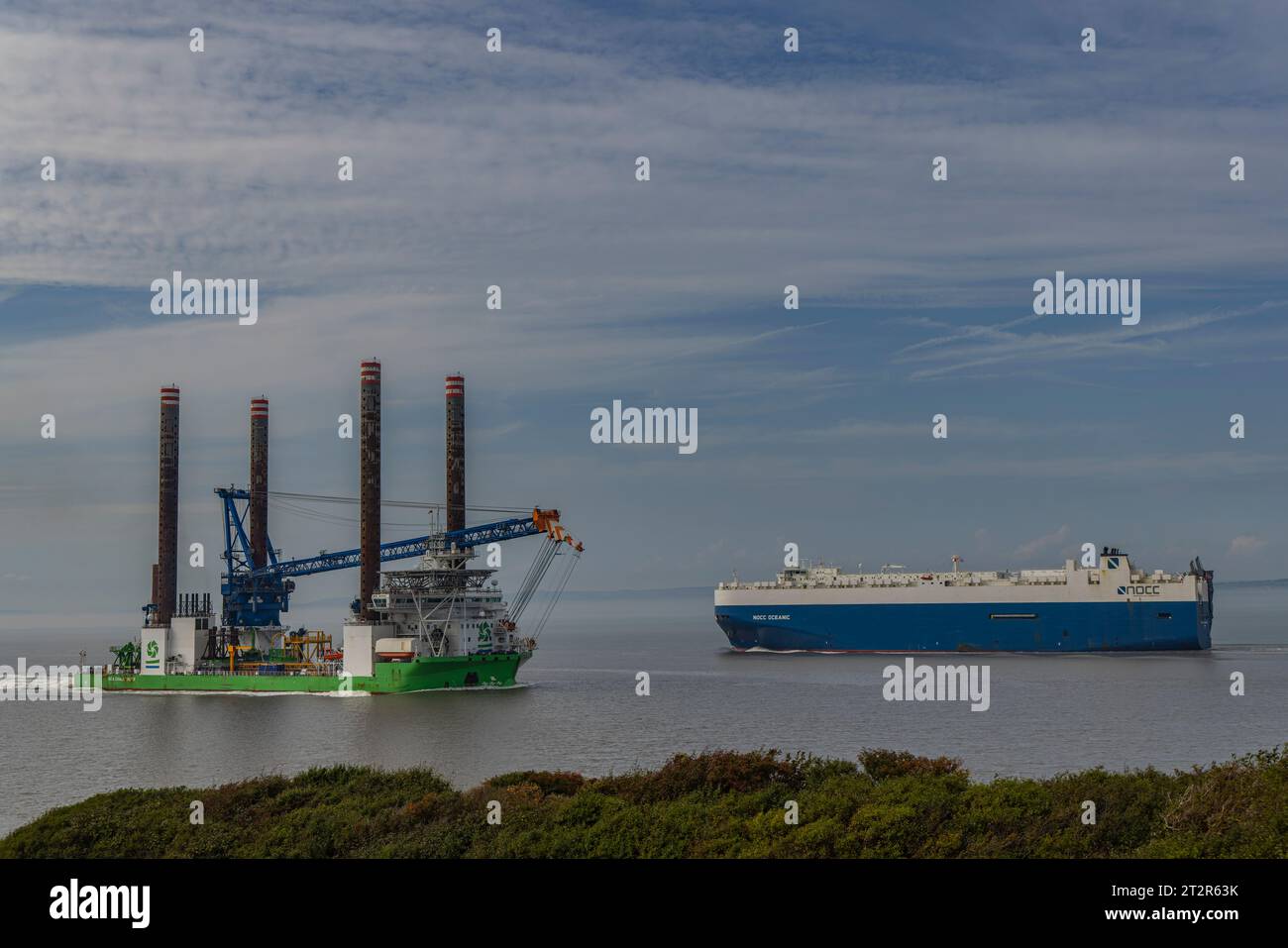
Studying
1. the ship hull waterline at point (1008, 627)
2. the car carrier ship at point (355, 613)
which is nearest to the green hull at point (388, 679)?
the car carrier ship at point (355, 613)

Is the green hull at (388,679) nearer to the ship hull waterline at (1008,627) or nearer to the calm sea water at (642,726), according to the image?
the calm sea water at (642,726)

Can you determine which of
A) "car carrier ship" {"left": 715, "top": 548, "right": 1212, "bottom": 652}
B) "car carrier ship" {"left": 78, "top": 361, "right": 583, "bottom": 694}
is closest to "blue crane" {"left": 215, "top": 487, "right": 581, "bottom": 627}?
"car carrier ship" {"left": 78, "top": 361, "right": 583, "bottom": 694}

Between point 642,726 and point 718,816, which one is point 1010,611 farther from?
point 718,816

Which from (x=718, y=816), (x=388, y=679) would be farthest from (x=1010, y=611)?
(x=718, y=816)

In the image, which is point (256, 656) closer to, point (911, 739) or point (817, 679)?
point (817, 679)

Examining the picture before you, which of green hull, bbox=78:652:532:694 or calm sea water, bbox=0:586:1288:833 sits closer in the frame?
calm sea water, bbox=0:586:1288:833

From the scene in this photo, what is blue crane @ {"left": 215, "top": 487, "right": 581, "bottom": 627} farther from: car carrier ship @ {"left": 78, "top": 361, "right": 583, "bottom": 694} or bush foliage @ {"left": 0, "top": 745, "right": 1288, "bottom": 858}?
bush foliage @ {"left": 0, "top": 745, "right": 1288, "bottom": 858}
